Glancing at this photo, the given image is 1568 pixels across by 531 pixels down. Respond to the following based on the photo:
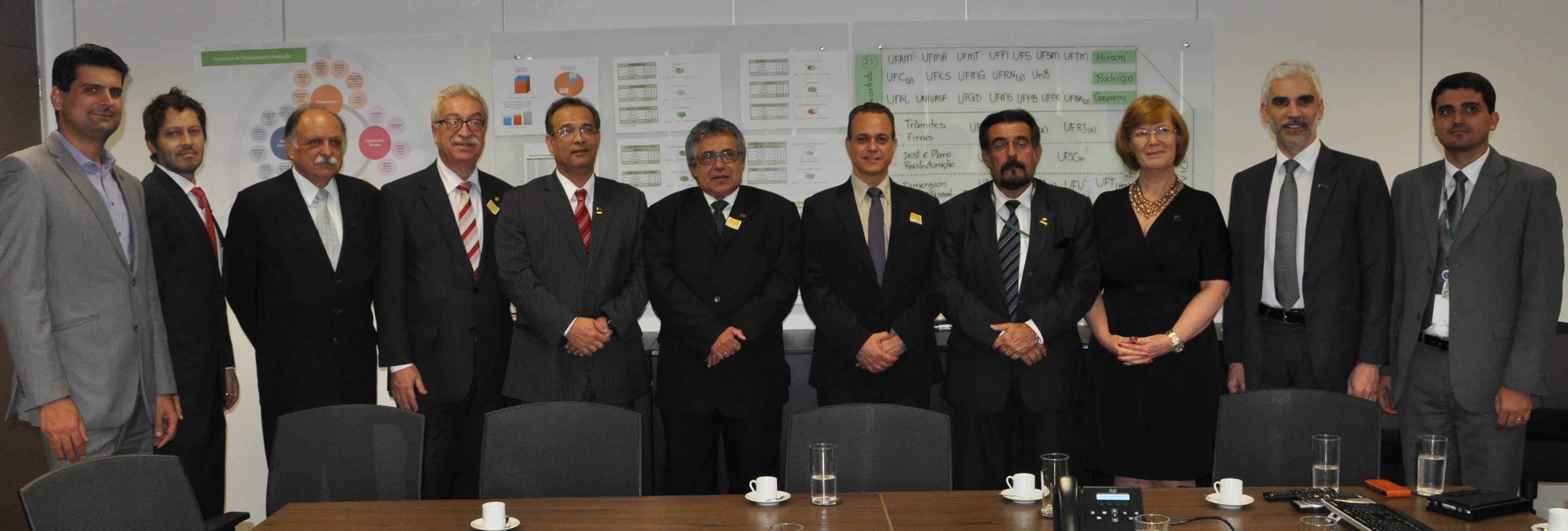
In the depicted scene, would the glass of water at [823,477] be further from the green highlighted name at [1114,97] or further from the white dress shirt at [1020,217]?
the green highlighted name at [1114,97]

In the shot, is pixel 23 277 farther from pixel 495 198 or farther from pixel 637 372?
pixel 637 372

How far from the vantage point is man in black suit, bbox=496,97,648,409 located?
3750mm

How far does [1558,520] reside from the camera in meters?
1.94

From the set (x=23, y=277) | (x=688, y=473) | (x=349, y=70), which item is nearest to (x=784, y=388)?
(x=688, y=473)

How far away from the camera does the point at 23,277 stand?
3.16m

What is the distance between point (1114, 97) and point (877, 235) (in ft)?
6.30

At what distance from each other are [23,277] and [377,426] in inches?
50.6

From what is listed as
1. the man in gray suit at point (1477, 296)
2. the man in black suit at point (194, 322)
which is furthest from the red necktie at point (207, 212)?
the man in gray suit at point (1477, 296)

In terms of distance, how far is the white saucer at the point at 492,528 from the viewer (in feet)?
7.45

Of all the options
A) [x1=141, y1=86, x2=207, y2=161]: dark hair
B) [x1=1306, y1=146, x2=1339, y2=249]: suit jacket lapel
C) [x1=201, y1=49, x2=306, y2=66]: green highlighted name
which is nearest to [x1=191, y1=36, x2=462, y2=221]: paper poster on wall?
[x1=201, y1=49, x2=306, y2=66]: green highlighted name

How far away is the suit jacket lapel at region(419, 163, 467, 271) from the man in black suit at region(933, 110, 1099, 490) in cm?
178

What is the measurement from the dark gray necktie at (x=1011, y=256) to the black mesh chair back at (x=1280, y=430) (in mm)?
932

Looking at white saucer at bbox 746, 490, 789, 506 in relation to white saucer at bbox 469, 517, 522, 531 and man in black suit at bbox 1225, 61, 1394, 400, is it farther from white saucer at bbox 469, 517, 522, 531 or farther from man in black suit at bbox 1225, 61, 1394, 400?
man in black suit at bbox 1225, 61, 1394, 400

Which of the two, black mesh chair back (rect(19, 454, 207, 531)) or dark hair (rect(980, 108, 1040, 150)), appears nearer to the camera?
black mesh chair back (rect(19, 454, 207, 531))
